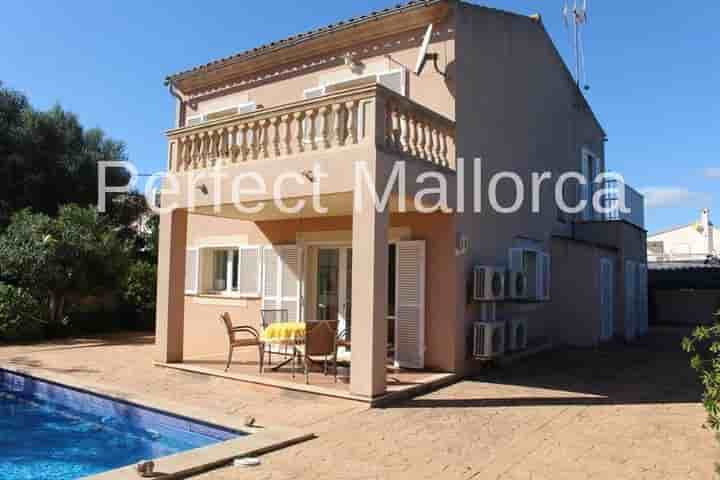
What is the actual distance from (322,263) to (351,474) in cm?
730

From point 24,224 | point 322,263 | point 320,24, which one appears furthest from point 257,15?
point 24,224

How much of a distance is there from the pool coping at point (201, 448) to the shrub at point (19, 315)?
7118 mm

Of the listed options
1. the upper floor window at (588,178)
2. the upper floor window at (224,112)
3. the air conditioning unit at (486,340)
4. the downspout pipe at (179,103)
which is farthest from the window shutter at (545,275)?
the downspout pipe at (179,103)

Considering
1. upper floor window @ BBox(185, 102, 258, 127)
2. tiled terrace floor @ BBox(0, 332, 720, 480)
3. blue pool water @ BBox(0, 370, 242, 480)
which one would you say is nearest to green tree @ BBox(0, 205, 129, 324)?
tiled terrace floor @ BBox(0, 332, 720, 480)

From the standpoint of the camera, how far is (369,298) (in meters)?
7.64

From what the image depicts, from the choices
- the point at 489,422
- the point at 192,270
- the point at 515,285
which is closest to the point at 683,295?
the point at 515,285

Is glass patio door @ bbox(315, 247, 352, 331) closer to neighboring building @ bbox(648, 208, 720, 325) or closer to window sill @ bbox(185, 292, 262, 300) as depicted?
window sill @ bbox(185, 292, 262, 300)

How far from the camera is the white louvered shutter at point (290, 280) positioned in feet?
39.6

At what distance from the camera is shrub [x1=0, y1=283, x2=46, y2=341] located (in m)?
14.3

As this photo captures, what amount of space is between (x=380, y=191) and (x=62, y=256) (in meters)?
10.9

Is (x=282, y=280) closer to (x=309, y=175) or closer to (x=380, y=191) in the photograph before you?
(x=309, y=175)

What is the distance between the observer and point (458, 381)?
31.7 ft

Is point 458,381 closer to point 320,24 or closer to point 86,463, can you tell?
point 86,463

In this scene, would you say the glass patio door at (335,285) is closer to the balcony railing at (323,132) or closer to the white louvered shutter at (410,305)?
the white louvered shutter at (410,305)
